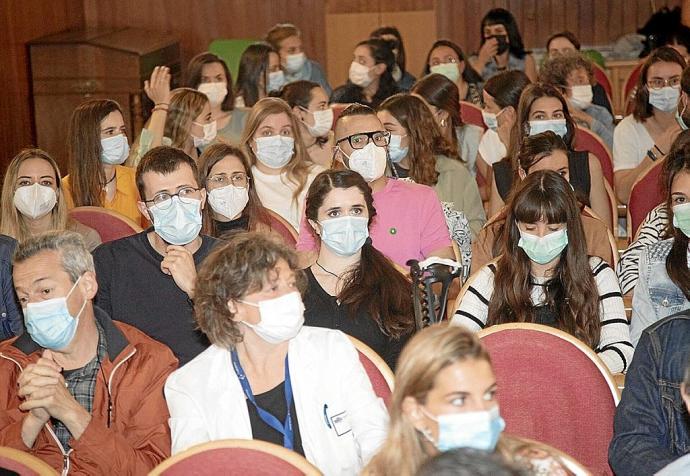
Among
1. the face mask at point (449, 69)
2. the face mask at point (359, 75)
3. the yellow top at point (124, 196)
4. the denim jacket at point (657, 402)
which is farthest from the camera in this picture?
the face mask at point (449, 69)

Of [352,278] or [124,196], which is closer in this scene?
[352,278]

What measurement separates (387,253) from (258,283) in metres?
1.69

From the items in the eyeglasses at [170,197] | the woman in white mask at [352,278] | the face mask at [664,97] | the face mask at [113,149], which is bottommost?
the woman in white mask at [352,278]

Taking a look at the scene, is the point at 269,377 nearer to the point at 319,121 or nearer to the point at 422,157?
the point at 422,157

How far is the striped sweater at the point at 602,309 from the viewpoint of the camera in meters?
3.50

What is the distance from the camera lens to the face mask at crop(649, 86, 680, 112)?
6.10 metres

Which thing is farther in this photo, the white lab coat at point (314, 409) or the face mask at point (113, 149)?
the face mask at point (113, 149)

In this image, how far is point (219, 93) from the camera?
7.12 m

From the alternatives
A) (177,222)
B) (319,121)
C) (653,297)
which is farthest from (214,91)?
(653,297)

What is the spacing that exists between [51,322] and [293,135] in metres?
2.52

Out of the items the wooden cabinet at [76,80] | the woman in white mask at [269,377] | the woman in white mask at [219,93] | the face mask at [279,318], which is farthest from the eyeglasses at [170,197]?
the wooden cabinet at [76,80]

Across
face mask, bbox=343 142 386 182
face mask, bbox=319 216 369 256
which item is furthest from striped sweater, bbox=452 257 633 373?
face mask, bbox=343 142 386 182

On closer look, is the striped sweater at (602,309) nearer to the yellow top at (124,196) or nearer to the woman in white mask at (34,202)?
the woman in white mask at (34,202)

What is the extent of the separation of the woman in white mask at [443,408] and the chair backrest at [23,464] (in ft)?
2.54
